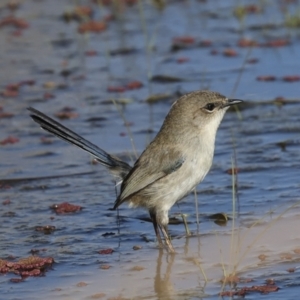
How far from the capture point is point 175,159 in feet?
24.0

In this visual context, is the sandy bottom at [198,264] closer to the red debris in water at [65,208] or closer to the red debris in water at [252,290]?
the red debris in water at [252,290]

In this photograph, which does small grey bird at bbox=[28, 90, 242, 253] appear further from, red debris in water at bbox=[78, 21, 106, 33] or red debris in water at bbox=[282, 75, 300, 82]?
red debris in water at bbox=[78, 21, 106, 33]

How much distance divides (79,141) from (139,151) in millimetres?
1774

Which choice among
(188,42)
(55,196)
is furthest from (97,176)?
(188,42)

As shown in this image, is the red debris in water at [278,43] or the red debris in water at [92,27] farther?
the red debris in water at [92,27]

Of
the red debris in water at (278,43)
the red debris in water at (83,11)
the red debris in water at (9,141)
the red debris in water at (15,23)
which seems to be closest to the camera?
the red debris in water at (9,141)

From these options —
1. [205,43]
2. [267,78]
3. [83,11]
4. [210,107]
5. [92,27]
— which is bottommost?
[267,78]

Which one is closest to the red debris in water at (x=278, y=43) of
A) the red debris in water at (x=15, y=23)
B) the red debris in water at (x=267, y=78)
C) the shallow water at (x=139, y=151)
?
the shallow water at (x=139, y=151)

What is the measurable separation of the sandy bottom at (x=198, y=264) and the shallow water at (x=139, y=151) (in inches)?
0.6

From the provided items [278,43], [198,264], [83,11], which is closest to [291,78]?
[278,43]

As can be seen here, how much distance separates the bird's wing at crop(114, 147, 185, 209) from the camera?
730cm

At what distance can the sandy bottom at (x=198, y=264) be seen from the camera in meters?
6.42

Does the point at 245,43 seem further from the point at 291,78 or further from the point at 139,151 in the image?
the point at 139,151

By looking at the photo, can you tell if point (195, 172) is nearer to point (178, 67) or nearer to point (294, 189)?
point (294, 189)
